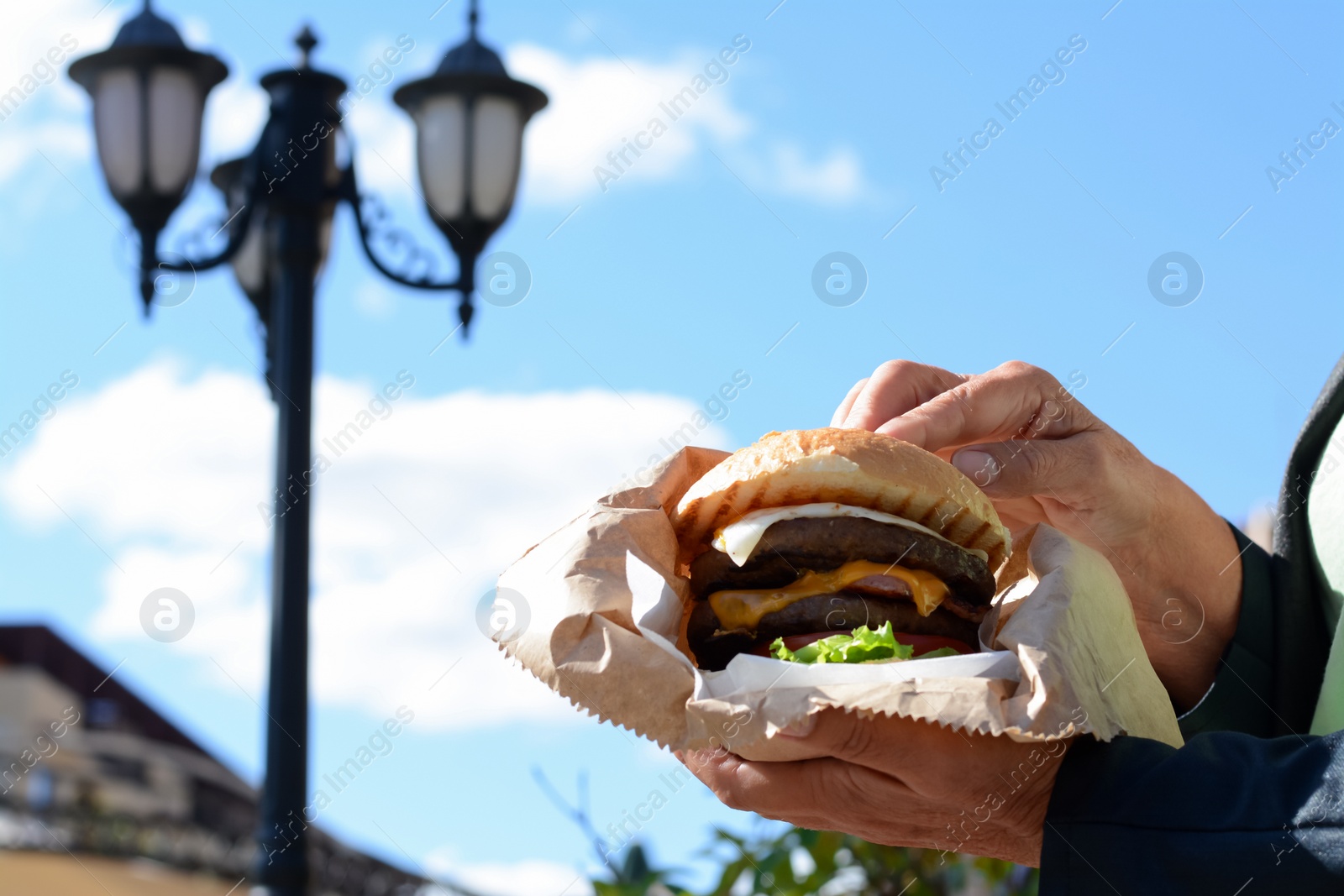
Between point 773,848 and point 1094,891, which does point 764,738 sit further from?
point 773,848

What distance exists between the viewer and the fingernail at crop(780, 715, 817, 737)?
6.72 ft

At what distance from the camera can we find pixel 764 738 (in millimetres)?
2072

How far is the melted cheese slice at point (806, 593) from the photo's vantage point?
243cm

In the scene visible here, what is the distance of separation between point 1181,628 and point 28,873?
11.3 m

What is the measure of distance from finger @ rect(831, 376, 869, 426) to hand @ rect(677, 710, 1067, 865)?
3.09 feet

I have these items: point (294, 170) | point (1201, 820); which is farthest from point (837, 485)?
point (294, 170)

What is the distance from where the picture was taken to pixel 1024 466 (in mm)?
2844

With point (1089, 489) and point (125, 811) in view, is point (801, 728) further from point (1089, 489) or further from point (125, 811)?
point (125, 811)

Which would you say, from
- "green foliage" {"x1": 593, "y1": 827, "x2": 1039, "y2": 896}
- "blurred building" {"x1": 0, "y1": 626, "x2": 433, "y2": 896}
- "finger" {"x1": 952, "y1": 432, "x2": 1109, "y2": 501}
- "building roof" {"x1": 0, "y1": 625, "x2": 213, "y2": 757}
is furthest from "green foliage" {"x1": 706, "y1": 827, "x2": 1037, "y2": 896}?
"building roof" {"x1": 0, "y1": 625, "x2": 213, "y2": 757}

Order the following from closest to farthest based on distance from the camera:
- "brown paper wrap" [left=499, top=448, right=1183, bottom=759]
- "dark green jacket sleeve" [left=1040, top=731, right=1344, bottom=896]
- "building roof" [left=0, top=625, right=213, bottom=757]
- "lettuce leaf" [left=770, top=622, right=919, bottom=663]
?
"dark green jacket sleeve" [left=1040, top=731, right=1344, bottom=896]
"brown paper wrap" [left=499, top=448, right=1183, bottom=759]
"lettuce leaf" [left=770, top=622, right=919, bottom=663]
"building roof" [left=0, top=625, right=213, bottom=757]

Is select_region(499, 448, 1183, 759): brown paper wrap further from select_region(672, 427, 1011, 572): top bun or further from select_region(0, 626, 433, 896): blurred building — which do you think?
select_region(0, 626, 433, 896): blurred building

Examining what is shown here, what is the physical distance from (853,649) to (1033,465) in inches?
35.2

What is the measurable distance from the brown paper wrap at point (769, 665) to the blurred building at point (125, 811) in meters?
3.85

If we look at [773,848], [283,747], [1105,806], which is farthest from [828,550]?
[283,747]
